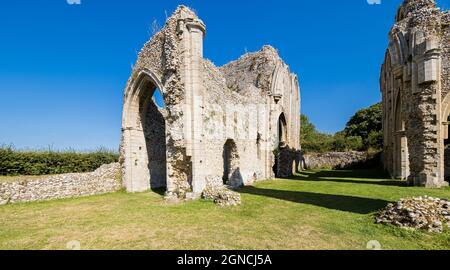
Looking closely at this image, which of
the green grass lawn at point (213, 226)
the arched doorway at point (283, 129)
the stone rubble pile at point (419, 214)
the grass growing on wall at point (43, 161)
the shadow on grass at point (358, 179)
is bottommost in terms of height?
the shadow on grass at point (358, 179)

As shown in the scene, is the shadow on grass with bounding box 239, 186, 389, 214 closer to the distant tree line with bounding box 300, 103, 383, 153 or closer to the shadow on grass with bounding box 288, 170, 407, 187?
the shadow on grass with bounding box 288, 170, 407, 187

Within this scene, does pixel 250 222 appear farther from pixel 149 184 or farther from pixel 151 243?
pixel 149 184

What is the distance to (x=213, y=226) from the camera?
18.2 ft

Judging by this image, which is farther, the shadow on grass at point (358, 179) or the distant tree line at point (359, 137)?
the distant tree line at point (359, 137)

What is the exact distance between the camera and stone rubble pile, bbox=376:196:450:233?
15.4 ft

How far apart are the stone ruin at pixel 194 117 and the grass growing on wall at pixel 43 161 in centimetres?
232

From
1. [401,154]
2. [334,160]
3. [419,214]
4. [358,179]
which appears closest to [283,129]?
[358,179]

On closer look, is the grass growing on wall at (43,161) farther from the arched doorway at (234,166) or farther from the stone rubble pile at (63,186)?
the arched doorway at (234,166)

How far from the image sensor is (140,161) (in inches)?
463

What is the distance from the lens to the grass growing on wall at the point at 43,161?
1015 centimetres

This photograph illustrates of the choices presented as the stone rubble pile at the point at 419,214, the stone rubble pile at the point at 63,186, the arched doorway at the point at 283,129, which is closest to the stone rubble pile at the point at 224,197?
the stone rubble pile at the point at 419,214

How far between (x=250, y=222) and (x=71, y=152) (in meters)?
10.3
